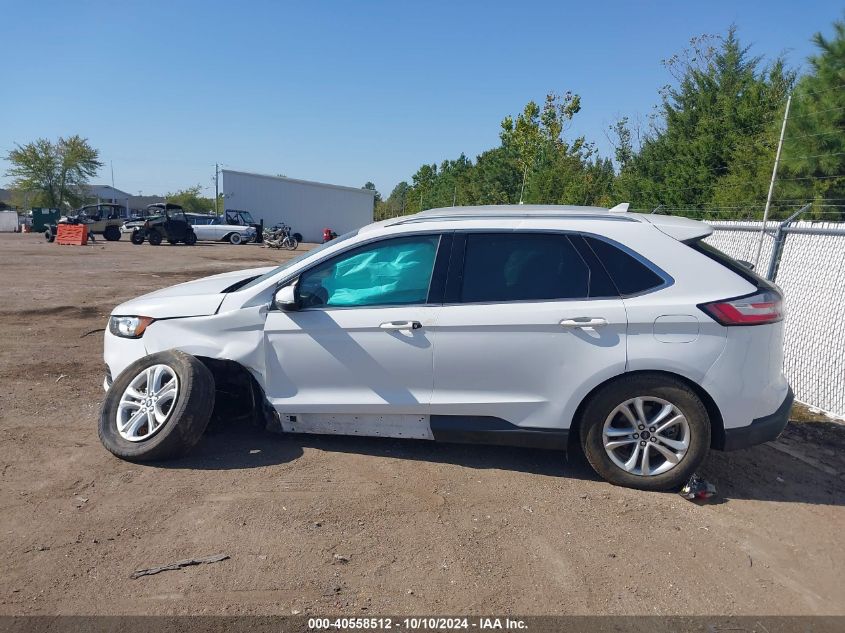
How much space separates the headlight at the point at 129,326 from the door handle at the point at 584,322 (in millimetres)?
2992

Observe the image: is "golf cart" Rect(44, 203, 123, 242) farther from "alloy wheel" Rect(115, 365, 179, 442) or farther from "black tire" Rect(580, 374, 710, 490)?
"black tire" Rect(580, 374, 710, 490)

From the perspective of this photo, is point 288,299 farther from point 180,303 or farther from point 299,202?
point 299,202

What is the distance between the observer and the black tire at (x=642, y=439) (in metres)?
4.09

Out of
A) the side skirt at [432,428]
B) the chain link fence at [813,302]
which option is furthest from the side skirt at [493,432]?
the chain link fence at [813,302]

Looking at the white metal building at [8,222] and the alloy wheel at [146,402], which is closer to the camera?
the alloy wheel at [146,402]

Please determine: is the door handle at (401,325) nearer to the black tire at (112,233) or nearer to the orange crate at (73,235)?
the orange crate at (73,235)

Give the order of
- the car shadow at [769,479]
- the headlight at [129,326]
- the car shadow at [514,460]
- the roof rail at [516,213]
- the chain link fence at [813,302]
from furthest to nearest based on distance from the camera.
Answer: the chain link fence at [813,302]
the headlight at [129,326]
the roof rail at [516,213]
the car shadow at [514,460]
the car shadow at [769,479]

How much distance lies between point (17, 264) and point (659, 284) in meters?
19.9

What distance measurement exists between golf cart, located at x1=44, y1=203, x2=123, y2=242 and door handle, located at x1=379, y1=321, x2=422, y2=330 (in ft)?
108

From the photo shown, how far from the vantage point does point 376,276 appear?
15.1ft

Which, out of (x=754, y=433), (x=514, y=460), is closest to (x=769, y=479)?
(x=754, y=433)

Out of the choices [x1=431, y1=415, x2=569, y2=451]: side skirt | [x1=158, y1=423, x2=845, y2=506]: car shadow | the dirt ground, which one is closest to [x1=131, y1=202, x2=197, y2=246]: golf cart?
the dirt ground

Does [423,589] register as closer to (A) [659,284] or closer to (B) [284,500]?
(B) [284,500]

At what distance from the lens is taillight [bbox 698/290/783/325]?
4.04 m
